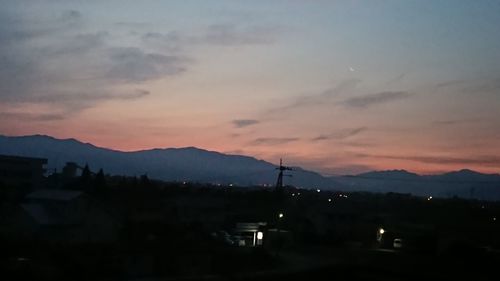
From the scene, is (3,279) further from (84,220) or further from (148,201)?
(148,201)

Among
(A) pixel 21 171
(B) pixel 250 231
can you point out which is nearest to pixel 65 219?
(B) pixel 250 231

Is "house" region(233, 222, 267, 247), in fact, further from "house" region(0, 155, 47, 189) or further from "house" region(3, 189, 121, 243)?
"house" region(0, 155, 47, 189)

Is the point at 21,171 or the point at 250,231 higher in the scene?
the point at 21,171

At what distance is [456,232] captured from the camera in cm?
1355

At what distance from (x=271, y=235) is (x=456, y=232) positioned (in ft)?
27.7

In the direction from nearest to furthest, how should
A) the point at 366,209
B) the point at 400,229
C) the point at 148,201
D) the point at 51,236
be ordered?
the point at 51,236, the point at 400,229, the point at 148,201, the point at 366,209

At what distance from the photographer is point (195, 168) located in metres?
170

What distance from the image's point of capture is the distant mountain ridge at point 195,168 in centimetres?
10404

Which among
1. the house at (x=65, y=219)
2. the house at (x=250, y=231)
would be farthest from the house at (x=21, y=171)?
the house at (x=250, y=231)

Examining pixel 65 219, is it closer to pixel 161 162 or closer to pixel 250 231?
pixel 250 231

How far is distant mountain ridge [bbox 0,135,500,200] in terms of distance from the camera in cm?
10404

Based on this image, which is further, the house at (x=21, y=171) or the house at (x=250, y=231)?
the house at (x=21, y=171)

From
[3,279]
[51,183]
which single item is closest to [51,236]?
[3,279]

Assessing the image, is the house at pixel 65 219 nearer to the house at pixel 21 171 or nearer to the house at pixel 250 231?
the house at pixel 250 231
